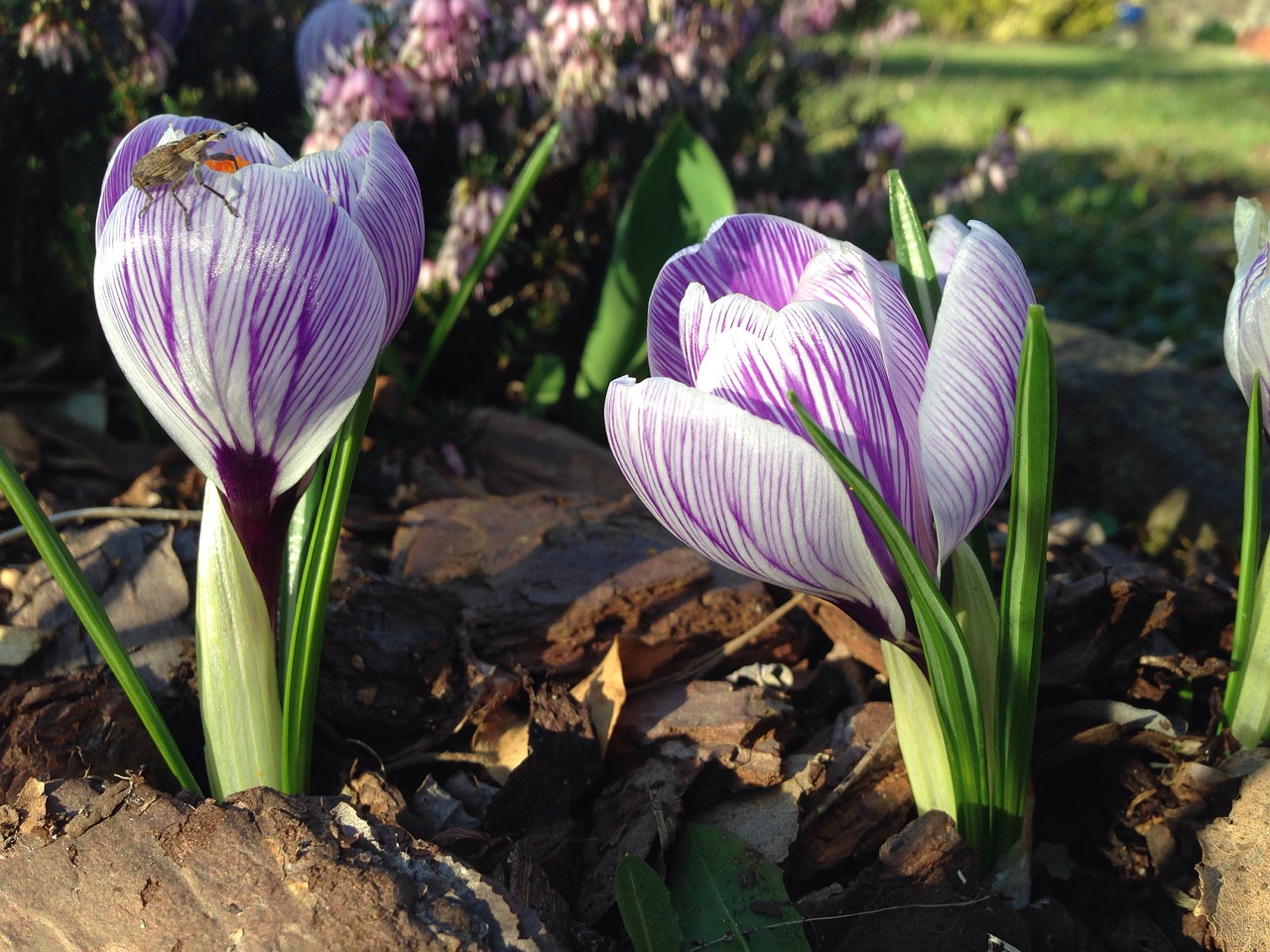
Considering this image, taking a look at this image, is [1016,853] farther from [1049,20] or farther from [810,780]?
[1049,20]

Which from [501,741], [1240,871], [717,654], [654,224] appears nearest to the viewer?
[1240,871]

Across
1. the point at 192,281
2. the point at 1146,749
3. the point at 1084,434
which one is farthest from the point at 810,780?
the point at 1084,434

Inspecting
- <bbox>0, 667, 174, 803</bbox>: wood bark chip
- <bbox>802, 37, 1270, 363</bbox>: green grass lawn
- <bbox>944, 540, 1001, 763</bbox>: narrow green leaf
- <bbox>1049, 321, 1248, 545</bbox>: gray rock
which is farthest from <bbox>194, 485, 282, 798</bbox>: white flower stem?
<bbox>802, 37, 1270, 363</bbox>: green grass lawn

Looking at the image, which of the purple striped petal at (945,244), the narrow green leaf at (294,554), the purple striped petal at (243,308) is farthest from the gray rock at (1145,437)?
the purple striped petal at (243,308)

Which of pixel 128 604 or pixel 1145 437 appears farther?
pixel 1145 437

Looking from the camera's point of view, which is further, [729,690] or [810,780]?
[729,690]

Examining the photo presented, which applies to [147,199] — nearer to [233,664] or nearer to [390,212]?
[390,212]

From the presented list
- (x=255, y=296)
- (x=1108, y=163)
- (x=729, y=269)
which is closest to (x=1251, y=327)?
(x=729, y=269)
